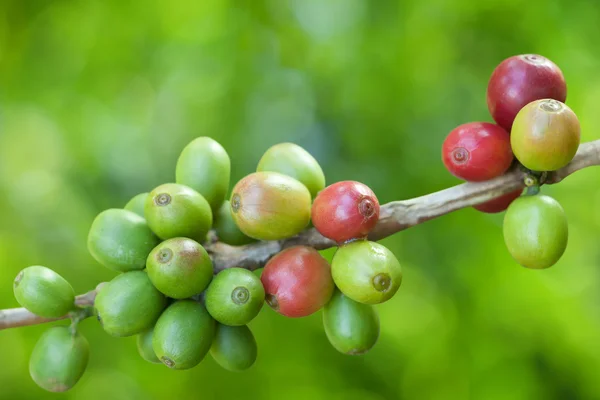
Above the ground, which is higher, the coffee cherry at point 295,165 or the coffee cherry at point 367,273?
the coffee cherry at point 295,165

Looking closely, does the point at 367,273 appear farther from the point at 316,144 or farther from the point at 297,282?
the point at 316,144

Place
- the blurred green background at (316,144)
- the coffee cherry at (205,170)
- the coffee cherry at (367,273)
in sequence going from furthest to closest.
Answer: the blurred green background at (316,144) → the coffee cherry at (205,170) → the coffee cherry at (367,273)

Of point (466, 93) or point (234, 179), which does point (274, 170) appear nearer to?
point (234, 179)

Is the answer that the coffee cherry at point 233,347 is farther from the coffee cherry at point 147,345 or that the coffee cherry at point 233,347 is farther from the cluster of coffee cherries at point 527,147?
the cluster of coffee cherries at point 527,147

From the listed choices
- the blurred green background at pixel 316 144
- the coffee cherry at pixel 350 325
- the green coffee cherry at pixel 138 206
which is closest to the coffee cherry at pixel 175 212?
the green coffee cherry at pixel 138 206

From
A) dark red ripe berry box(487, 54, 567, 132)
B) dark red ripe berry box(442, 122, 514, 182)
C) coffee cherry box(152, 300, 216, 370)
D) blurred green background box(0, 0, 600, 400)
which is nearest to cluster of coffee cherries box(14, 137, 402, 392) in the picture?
coffee cherry box(152, 300, 216, 370)

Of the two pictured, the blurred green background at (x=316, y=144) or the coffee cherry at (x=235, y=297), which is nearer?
the coffee cherry at (x=235, y=297)

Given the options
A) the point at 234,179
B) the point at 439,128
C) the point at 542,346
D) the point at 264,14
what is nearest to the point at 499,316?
the point at 542,346

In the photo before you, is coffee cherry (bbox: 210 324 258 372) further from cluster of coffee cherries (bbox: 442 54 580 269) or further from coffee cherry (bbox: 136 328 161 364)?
cluster of coffee cherries (bbox: 442 54 580 269)
